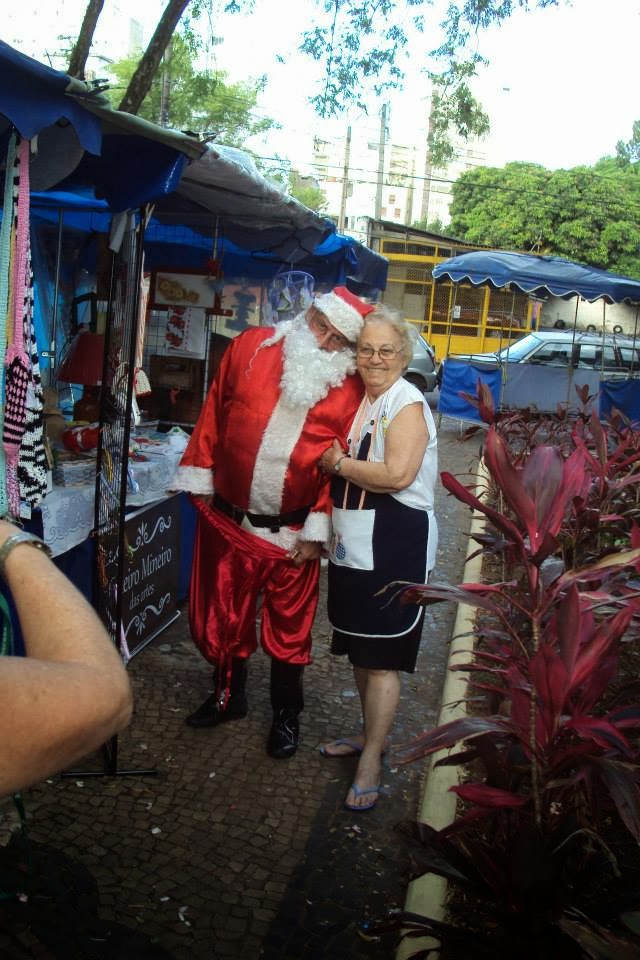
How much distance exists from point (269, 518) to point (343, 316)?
2.83 feet

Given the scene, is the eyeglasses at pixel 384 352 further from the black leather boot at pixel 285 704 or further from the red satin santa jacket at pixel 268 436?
the black leather boot at pixel 285 704

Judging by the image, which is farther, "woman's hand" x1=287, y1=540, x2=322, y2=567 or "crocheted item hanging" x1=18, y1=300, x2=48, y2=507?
"woman's hand" x1=287, y1=540, x2=322, y2=567

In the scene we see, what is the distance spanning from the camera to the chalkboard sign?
417cm

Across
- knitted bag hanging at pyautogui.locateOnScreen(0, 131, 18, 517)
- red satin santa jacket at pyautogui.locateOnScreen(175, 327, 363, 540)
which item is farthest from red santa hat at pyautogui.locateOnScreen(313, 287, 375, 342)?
knitted bag hanging at pyautogui.locateOnScreen(0, 131, 18, 517)

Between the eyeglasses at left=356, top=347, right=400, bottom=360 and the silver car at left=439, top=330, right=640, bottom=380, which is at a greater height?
the silver car at left=439, top=330, right=640, bottom=380

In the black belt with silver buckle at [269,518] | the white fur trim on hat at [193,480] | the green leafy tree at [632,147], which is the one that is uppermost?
the green leafy tree at [632,147]

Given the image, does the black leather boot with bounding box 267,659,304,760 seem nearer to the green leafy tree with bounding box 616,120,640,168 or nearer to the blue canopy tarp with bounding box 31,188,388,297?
the blue canopy tarp with bounding box 31,188,388,297

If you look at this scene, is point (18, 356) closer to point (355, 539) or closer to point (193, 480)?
→ point (193, 480)

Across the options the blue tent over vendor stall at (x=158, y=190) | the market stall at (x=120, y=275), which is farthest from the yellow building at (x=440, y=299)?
the market stall at (x=120, y=275)

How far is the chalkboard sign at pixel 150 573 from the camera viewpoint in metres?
4.17

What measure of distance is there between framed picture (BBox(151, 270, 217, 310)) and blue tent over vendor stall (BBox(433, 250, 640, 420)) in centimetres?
783

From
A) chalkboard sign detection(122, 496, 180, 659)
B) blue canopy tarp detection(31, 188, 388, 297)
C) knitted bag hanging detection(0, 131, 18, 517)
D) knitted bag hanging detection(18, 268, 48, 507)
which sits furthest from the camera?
blue canopy tarp detection(31, 188, 388, 297)

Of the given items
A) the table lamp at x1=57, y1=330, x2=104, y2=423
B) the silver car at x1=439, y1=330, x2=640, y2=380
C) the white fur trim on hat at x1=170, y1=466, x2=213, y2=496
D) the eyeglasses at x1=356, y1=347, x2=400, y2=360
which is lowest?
the white fur trim on hat at x1=170, y1=466, x2=213, y2=496

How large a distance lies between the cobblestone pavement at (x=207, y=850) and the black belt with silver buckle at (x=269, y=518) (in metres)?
0.96
